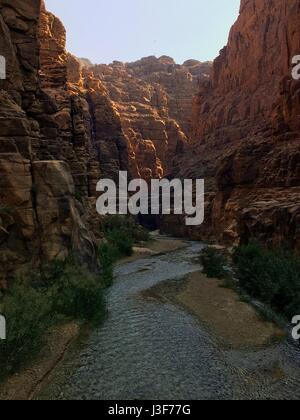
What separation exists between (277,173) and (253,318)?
73.1 feet

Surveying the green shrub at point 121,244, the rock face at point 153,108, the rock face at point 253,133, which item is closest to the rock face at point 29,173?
the rock face at point 253,133

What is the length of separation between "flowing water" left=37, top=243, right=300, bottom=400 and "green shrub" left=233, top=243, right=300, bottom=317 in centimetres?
357

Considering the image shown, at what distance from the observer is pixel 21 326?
385 inches

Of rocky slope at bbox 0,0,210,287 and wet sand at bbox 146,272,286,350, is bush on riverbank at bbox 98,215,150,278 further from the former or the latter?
wet sand at bbox 146,272,286,350

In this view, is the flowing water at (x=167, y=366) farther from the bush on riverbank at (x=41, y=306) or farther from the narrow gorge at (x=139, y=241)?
the bush on riverbank at (x=41, y=306)

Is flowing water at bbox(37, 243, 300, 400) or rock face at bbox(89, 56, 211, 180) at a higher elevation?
rock face at bbox(89, 56, 211, 180)

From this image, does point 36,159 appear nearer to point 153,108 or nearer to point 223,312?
point 223,312

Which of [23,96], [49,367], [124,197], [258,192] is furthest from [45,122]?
[124,197]

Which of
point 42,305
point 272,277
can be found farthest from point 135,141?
point 42,305

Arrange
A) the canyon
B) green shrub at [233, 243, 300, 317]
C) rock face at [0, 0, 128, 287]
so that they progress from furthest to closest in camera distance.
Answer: green shrub at [233, 243, 300, 317] → the canyon → rock face at [0, 0, 128, 287]

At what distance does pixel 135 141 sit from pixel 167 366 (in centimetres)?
8887

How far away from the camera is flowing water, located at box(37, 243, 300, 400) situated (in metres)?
9.02

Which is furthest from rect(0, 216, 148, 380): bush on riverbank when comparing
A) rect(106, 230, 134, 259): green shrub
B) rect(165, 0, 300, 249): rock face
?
rect(106, 230, 134, 259): green shrub

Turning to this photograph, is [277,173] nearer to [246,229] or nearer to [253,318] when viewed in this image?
[246,229]
